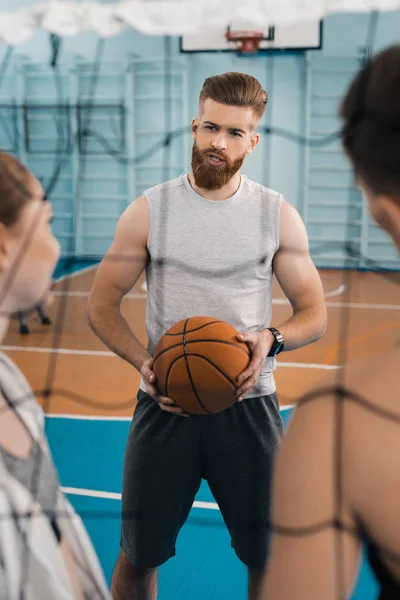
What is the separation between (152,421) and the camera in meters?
1.66

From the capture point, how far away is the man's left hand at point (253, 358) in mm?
1515

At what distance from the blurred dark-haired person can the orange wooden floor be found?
9.47ft

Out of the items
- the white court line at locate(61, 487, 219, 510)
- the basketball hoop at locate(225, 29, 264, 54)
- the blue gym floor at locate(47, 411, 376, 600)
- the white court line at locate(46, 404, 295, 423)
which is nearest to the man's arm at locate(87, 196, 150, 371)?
the blue gym floor at locate(47, 411, 376, 600)

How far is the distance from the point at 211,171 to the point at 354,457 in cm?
112

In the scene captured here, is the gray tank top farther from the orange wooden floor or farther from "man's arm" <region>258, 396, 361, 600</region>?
the orange wooden floor

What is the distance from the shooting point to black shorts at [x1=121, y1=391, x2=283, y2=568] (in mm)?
1624

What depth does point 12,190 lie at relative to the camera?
0.95 m

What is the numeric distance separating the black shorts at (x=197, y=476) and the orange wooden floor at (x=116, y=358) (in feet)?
6.40

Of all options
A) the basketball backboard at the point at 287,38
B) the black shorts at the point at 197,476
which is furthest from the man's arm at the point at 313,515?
the basketball backboard at the point at 287,38

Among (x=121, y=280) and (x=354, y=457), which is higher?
(x=354, y=457)

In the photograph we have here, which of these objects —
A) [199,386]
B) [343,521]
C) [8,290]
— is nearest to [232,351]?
[199,386]

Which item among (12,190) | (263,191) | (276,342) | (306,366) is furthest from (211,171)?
(306,366)

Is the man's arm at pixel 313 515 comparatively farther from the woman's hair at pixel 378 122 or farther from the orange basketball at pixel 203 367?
the orange basketball at pixel 203 367

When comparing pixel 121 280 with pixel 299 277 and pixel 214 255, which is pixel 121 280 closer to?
pixel 214 255
